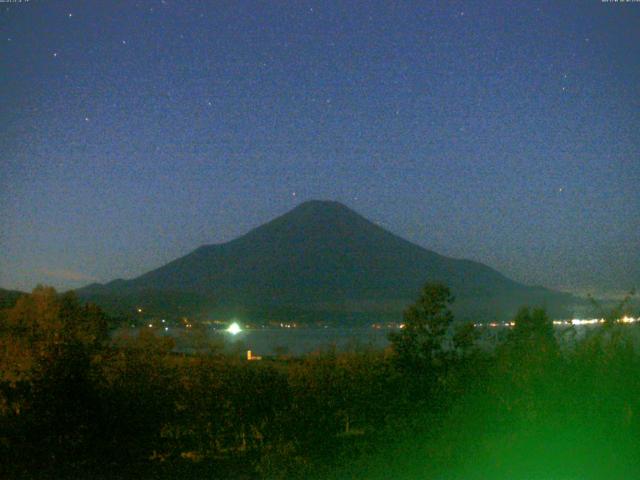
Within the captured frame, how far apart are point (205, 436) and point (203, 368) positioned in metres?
0.98

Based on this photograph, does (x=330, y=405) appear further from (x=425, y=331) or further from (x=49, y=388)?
(x=49, y=388)

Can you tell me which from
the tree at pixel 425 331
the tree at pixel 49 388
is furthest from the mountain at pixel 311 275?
the tree at pixel 49 388

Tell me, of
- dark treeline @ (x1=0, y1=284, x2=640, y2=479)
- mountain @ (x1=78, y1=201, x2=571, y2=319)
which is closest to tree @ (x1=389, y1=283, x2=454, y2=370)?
dark treeline @ (x1=0, y1=284, x2=640, y2=479)

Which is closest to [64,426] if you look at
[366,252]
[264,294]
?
[264,294]

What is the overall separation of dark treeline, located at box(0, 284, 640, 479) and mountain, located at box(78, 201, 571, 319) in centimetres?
1474

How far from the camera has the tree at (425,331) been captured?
1249cm

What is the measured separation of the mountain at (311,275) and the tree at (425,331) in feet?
42.7

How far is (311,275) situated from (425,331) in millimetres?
48488

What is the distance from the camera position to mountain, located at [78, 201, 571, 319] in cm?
4047

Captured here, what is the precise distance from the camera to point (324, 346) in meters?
12.7

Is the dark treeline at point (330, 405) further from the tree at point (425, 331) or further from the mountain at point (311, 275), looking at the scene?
the mountain at point (311, 275)

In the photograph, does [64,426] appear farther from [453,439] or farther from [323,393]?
[453,439]

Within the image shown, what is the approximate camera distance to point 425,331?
12.8 m

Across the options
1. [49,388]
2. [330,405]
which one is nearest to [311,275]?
[330,405]
